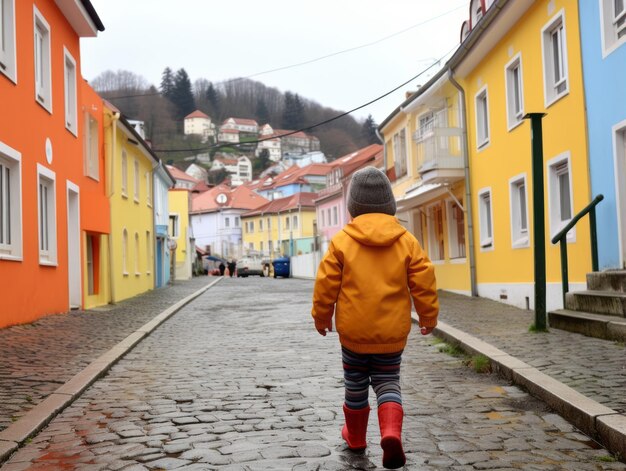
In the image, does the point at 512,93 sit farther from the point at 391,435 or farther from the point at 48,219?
the point at 391,435

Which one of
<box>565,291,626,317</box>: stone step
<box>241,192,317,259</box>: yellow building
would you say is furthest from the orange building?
<box>241,192,317,259</box>: yellow building

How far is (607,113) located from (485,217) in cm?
749

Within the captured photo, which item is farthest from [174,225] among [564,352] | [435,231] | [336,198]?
[564,352]

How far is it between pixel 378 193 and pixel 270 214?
82206 mm

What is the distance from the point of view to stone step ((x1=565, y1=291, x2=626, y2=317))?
907 centimetres

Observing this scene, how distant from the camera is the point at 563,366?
686 centimetres

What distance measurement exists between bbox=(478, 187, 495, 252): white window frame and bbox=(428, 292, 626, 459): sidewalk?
265 inches

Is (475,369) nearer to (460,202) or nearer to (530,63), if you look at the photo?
(530,63)

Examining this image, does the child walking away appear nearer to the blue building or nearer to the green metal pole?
the green metal pole

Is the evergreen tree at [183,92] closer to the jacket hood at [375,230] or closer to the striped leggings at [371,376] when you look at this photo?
the jacket hood at [375,230]

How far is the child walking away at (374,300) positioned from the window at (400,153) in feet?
75.5

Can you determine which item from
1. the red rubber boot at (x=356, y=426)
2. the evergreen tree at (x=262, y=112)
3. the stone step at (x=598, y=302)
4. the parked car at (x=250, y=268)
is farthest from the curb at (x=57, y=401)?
the evergreen tree at (x=262, y=112)

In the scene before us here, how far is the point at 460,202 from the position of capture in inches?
823

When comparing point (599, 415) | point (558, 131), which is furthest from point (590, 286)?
point (599, 415)
